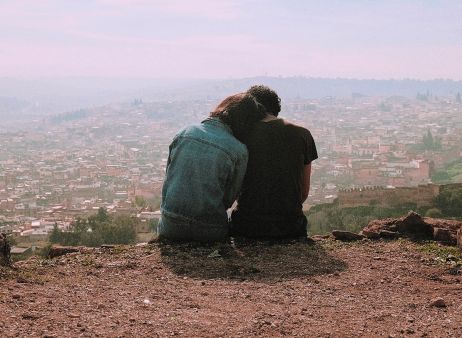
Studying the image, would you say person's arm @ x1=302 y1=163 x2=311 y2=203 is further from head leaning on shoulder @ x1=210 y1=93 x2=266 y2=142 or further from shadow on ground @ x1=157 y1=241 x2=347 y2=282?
head leaning on shoulder @ x1=210 y1=93 x2=266 y2=142

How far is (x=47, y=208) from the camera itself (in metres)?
56.2

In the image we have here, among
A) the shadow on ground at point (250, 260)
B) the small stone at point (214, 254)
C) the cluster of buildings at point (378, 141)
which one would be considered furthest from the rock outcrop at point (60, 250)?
the cluster of buildings at point (378, 141)

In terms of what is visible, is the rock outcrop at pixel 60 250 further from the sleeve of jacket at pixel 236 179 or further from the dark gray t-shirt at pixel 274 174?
the dark gray t-shirt at pixel 274 174

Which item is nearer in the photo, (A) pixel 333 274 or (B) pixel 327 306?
(B) pixel 327 306

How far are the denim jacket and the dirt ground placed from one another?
0.28m

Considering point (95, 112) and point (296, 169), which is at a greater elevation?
point (296, 169)

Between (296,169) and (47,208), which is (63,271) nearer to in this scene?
(296,169)

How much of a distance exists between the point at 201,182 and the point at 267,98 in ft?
5.08

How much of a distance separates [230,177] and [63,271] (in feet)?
6.66

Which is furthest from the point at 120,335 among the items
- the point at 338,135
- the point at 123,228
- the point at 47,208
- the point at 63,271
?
the point at 338,135

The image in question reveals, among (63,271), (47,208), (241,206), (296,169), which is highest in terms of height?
(296,169)

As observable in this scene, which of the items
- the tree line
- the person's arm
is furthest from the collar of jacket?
the tree line

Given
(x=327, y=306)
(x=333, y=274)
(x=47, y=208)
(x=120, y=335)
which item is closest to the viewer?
(x=120, y=335)

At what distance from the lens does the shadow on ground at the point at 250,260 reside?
562 centimetres
